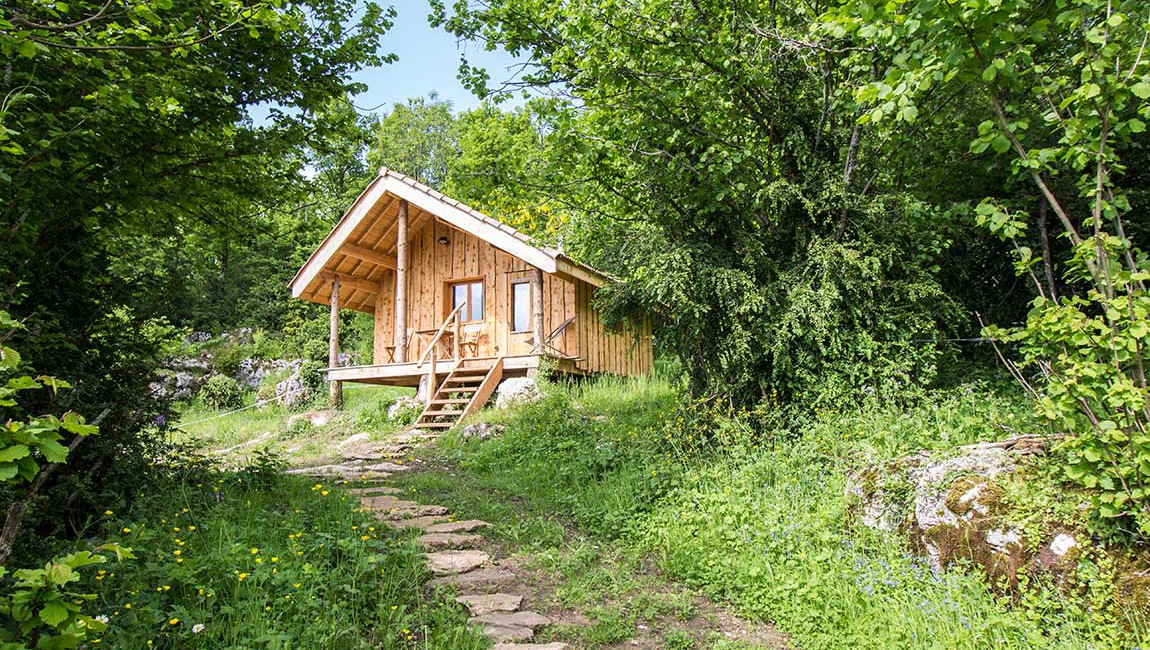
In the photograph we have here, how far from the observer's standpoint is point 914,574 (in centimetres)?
394

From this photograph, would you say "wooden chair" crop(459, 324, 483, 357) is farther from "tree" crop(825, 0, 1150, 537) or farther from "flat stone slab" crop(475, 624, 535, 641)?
"tree" crop(825, 0, 1150, 537)

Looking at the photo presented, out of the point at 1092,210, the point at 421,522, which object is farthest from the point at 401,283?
the point at 1092,210

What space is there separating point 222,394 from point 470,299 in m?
8.42

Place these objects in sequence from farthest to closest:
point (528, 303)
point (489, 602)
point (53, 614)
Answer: point (528, 303) → point (489, 602) → point (53, 614)

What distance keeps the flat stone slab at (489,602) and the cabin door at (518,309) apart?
32.3 ft

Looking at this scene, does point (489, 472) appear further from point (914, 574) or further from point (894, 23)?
point (894, 23)

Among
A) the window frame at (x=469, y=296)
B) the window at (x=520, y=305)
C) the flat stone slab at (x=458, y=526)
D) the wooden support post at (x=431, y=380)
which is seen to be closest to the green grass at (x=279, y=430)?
the wooden support post at (x=431, y=380)

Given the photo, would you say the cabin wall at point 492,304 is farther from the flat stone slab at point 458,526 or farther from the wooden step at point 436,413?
the flat stone slab at point 458,526

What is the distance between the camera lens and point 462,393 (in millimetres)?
12875

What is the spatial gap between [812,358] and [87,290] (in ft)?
19.7

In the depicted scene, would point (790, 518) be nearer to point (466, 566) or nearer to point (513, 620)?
point (513, 620)

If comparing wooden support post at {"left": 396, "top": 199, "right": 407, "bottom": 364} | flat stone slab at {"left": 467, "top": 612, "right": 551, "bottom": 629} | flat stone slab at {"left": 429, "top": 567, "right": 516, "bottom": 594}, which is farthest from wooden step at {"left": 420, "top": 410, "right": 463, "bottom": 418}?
flat stone slab at {"left": 467, "top": 612, "right": 551, "bottom": 629}

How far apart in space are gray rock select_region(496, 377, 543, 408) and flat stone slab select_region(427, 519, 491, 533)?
449cm

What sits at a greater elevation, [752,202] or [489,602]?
[752,202]
